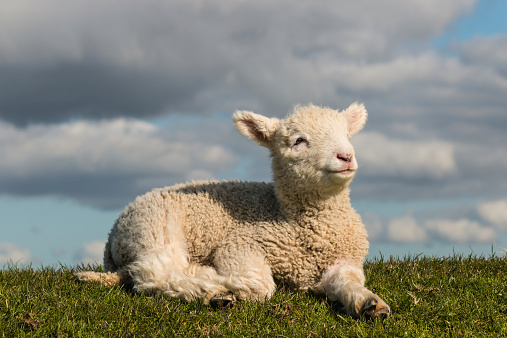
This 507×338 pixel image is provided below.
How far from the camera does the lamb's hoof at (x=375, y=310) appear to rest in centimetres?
601

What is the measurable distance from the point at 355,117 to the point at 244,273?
2.76 metres

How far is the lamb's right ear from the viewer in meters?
7.33

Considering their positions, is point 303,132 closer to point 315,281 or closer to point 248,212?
point 248,212

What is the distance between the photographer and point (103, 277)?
7418 mm

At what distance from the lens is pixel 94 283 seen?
7.24m

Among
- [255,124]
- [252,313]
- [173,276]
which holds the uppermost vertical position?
[255,124]

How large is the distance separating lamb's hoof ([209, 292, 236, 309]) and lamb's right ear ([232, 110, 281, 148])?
2159mm

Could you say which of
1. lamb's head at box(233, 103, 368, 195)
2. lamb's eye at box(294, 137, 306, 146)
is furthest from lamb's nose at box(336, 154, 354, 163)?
lamb's eye at box(294, 137, 306, 146)

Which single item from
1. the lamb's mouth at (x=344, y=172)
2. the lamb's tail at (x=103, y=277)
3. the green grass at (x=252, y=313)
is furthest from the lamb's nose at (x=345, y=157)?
the lamb's tail at (x=103, y=277)

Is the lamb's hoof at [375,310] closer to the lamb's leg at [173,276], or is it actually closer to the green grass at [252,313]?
the green grass at [252,313]

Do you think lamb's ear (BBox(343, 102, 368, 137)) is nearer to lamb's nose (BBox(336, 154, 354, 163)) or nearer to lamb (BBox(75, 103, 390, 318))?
lamb (BBox(75, 103, 390, 318))

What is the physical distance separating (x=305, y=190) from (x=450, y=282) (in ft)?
8.24

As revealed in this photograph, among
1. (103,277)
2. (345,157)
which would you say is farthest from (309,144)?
(103,277)

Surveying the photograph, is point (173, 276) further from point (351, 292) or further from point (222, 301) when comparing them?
point (351, 292)
